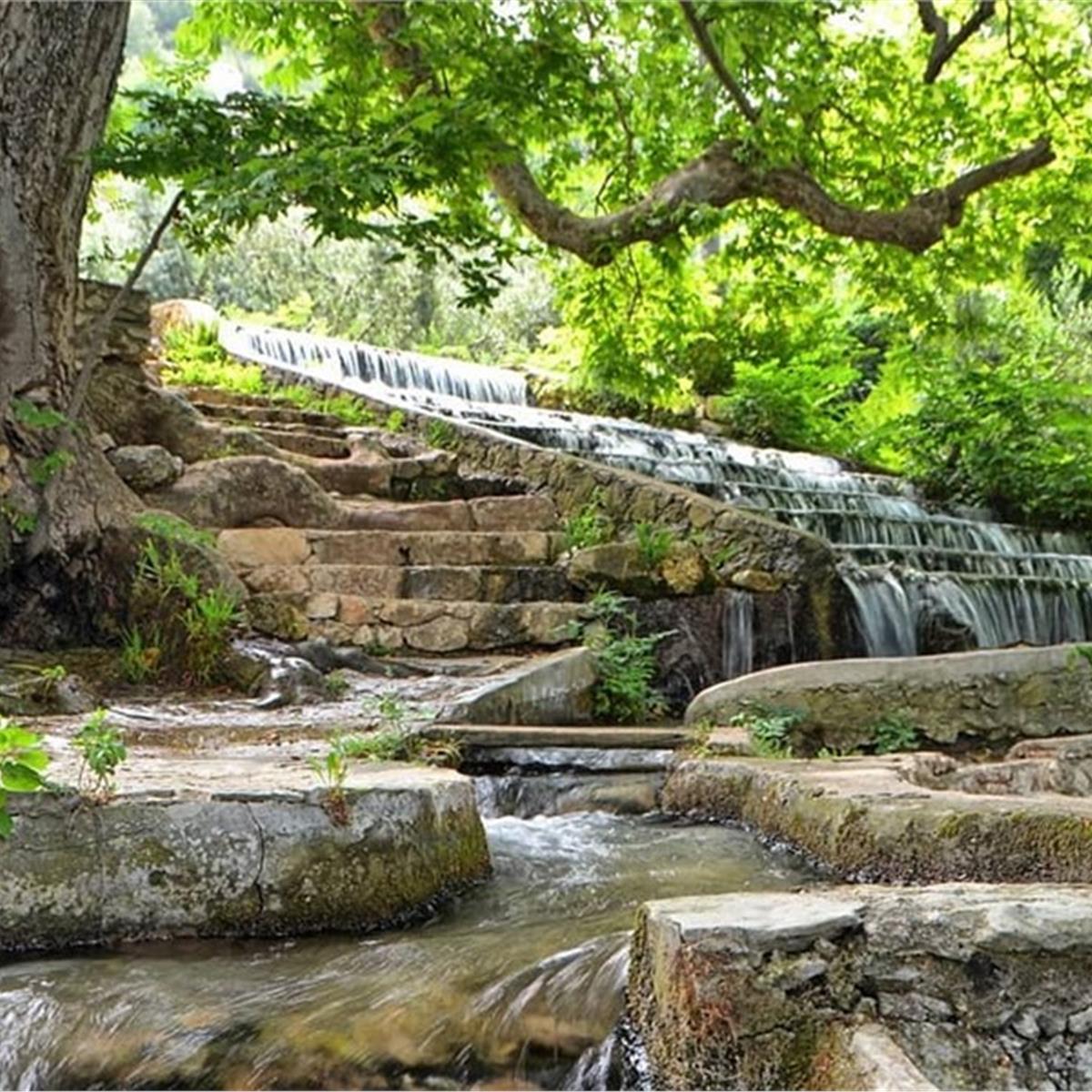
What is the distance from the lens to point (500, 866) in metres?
3.40

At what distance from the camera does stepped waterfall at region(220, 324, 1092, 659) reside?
7000 mm

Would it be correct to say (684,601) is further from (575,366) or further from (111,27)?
(575,366)

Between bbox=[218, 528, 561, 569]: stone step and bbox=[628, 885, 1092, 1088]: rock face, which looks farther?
bbox=[218, 528, 561, 569]: stone step

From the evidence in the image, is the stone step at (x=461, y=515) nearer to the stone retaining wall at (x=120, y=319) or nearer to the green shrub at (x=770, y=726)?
the stone retaining wall at (x=120, y=319)

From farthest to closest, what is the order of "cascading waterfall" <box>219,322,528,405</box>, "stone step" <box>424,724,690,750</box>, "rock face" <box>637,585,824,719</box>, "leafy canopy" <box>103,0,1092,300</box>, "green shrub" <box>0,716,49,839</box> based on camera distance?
"cascading waterfall" <box>219,322,528,405</box> → "rock face" <box>637,585,824,719</box> → "leafy canopy" <box>103,0,1092,300</box> → "stone step" <box>424,724,690,750</box> → "green shrub" <box>0,716,49,839</box>

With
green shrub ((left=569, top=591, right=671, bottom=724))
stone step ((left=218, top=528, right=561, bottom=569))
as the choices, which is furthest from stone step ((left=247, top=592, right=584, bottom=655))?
stone step ((left=218, top=528, right=561, bottom=569))

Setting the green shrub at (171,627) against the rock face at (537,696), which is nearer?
the rock face at (537,696)

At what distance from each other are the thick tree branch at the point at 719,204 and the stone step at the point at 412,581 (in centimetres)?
266

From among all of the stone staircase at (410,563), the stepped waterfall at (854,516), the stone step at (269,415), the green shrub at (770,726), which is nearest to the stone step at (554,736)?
the green shrub at (770,726)

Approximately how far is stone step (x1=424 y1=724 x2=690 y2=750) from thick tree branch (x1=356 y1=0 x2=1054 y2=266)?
14.1 feet

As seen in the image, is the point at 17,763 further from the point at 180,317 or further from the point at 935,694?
the point at 180,317

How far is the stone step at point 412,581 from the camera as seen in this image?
6.64 meters

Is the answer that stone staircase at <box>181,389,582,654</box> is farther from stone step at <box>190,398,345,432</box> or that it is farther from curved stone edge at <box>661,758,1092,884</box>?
curved stone edge at <box>661,758,1092,884</box>

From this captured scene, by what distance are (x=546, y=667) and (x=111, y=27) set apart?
4.01m
